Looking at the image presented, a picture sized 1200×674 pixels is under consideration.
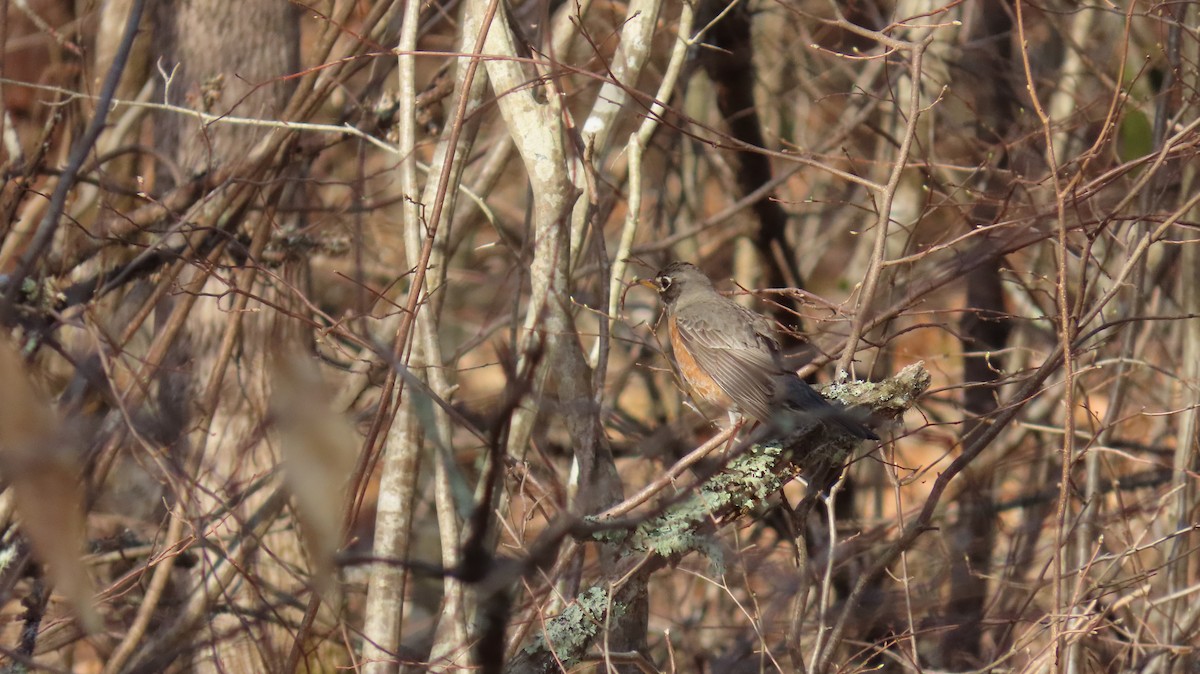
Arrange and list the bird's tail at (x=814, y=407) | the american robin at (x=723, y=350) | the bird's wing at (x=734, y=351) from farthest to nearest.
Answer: the bird's wing at (x=734, y=351) < the american robin at (x=723, y=350) < the bird's tail at (x=814, y=407)

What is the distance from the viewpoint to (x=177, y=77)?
4941 millimetres

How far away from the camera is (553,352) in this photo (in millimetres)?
3754

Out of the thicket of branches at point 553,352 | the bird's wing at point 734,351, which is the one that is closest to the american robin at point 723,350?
the bird's wing at point 734,351

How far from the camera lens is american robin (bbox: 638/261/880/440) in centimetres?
425

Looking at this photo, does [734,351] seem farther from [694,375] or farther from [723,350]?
[694,375]

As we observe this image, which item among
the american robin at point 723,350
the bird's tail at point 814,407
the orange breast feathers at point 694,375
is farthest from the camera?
the orange breast feathers at point 694,375

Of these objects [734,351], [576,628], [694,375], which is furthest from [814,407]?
[694,375]

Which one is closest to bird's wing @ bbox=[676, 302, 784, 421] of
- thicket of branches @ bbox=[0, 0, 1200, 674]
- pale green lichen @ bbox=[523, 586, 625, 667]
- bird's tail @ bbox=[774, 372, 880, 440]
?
bird's tail @ bbox=[774, 372, 880, 440]

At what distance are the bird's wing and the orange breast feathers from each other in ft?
0.11

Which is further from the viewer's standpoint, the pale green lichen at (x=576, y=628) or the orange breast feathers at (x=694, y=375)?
the orange breast feathers at (x=694, y=375)

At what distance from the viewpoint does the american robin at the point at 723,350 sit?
4.25 metres

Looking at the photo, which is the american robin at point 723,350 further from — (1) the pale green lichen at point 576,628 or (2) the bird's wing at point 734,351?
(1) the pale green lichen at point 576,628

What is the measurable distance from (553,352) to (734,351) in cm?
134

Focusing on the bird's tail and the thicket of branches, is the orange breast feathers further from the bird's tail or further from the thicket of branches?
the bird's tail
